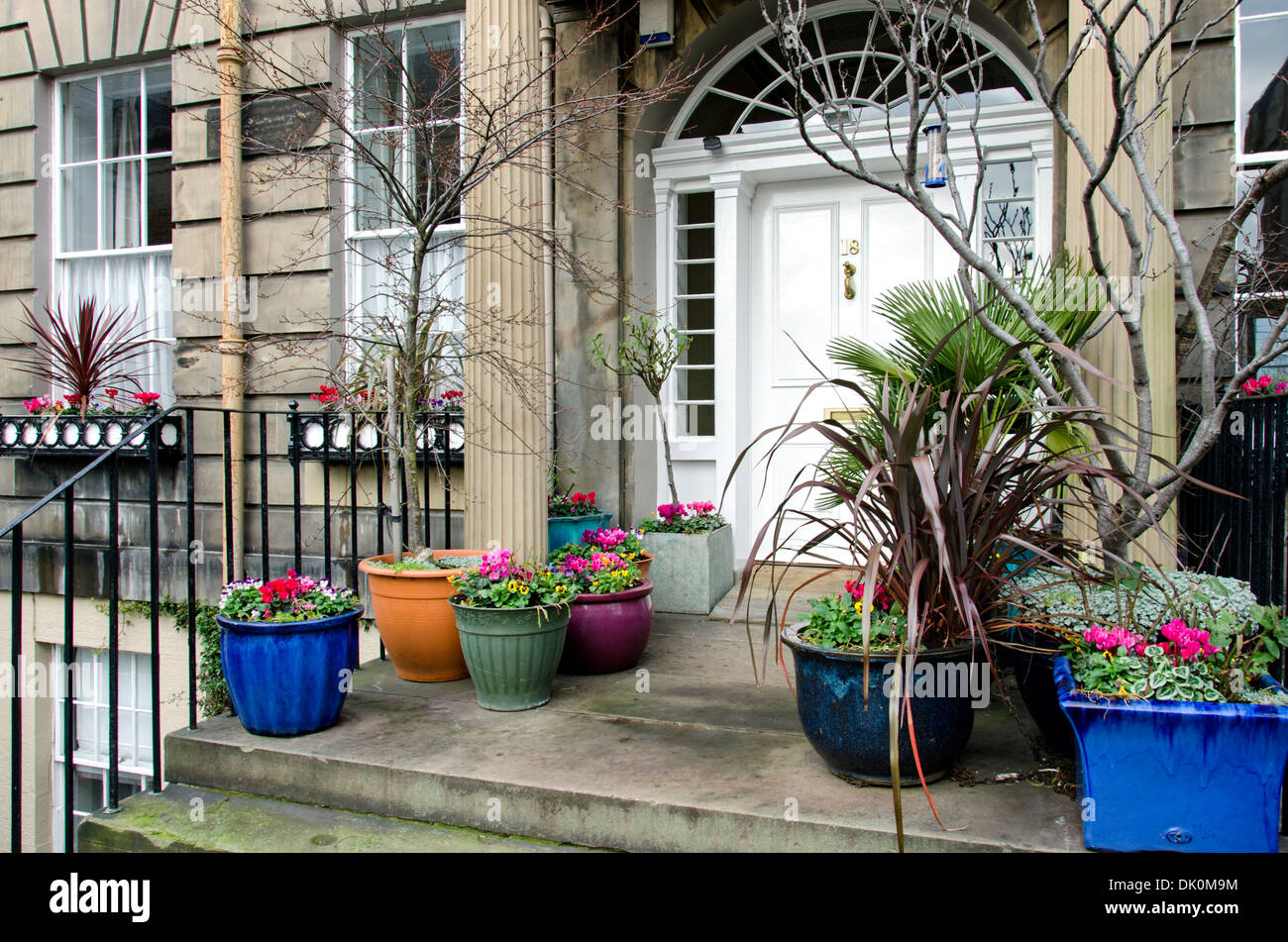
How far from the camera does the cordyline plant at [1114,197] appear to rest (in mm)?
2768

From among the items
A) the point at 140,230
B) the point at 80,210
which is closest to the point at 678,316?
the point at 140,230

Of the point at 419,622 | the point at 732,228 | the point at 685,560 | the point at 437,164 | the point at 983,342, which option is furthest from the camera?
the point at 732,228

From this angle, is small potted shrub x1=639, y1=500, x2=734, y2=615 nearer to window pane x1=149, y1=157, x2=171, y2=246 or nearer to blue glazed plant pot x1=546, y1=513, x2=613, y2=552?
blue glazed plant pot x1=546, y1=513, x2=613, y2=552

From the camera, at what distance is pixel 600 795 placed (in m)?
2.85

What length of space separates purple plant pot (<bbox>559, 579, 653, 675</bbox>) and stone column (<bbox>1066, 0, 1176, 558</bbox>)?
1923mm

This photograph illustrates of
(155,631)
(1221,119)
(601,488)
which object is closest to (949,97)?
(1221,119)

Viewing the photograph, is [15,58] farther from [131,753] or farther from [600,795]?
[600,795]

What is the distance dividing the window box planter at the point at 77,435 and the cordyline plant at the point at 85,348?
0.15 metres

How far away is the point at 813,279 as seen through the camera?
590 cm

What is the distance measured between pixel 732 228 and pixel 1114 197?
3178 mm

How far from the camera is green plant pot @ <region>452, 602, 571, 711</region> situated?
360cm

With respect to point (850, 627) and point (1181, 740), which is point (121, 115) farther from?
point (1181, 740)

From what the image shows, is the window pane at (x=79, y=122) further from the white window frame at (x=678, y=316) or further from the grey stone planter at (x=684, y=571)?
the grey stone planter at (x=684, y=571)

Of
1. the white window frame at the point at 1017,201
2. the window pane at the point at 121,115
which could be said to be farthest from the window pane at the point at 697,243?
the window pane at the point at 121,115
